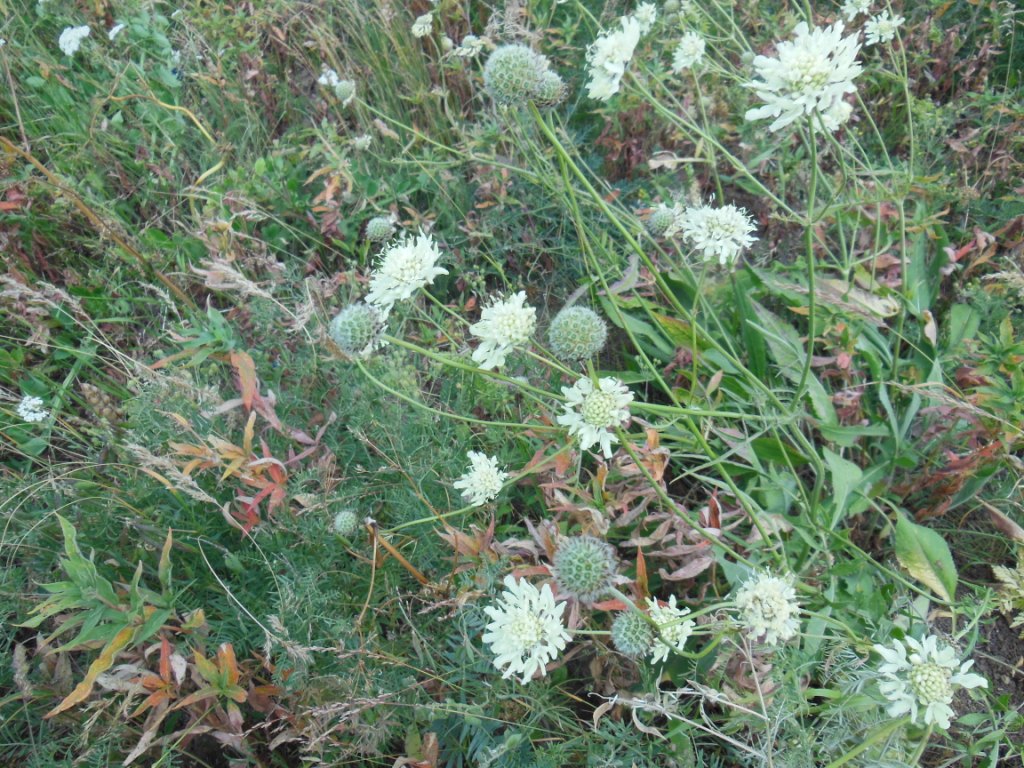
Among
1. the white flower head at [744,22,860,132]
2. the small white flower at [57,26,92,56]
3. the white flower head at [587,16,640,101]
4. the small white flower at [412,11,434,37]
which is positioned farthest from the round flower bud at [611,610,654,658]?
the small white flower at [57,26,92,56]

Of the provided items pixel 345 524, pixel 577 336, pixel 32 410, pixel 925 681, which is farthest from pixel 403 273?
pixel 32 410

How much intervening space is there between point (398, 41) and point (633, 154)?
1.28 meters

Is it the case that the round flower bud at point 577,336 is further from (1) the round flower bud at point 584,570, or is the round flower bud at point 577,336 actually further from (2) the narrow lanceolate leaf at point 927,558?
(2) the narrow lanceolate leaf at point 927,558

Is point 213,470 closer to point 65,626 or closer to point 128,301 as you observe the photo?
point 65,626

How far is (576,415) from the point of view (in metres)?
1.68

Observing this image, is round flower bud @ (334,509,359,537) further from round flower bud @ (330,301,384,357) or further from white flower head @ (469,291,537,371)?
white flower head @ (469,291,537,371)

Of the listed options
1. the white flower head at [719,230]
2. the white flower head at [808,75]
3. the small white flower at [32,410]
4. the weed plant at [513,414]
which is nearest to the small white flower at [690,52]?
the weed plant at [513,414]

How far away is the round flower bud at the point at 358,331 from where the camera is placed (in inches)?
77.0

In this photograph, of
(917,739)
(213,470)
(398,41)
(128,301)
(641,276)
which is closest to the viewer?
(917,739)

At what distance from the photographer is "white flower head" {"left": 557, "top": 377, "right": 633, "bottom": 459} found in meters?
1.62

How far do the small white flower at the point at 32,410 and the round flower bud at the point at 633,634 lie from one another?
82.8 inches

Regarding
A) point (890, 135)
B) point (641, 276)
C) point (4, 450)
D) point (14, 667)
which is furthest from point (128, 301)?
point (890, 135)

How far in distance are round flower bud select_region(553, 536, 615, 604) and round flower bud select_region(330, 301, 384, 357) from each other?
723 mm

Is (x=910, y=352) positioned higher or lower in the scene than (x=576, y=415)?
lower
